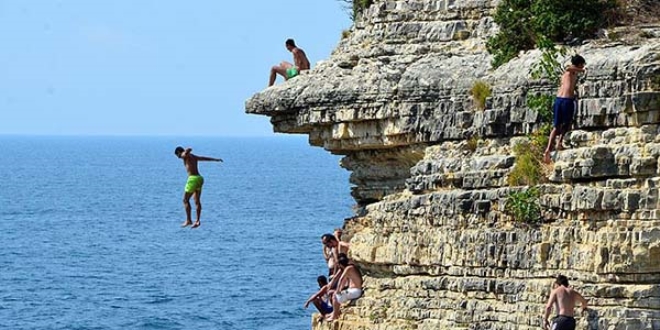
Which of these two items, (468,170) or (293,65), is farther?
(293,65)

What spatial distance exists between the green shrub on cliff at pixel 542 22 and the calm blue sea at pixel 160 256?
34399 mm

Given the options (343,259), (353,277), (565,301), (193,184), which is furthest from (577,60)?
(193,184)

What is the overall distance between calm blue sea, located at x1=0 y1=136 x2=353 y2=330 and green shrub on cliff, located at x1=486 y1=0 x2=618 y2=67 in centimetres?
3440

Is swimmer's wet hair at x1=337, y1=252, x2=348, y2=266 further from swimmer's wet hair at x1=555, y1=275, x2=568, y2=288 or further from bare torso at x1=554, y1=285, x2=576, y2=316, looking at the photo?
bare torso at x1=554, y1=285, x2=576, y2=316

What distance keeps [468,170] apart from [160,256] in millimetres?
61134

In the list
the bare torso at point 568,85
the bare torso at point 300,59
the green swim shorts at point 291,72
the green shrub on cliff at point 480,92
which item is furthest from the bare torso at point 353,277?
the bare torso at point 568,85

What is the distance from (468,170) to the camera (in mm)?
26641

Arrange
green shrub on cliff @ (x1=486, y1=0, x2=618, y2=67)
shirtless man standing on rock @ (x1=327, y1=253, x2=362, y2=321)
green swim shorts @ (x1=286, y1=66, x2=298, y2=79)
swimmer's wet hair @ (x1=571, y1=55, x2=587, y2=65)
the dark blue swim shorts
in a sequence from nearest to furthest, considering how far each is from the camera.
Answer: swimmer's wet hair @ (x1=571, y1=55, x2=587, y2=65) < the dark blue swim shorts < green shrub on cliff @ (x1=486, y1=0, x2=618, y2=67) < shirtless man standing on rock @ (x1=327, y1=253, x2=362, y2=321) < green swim shorts @ (x1=286, y1=66, x2=298, y2=79)

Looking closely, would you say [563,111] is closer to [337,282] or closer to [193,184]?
[337,282]

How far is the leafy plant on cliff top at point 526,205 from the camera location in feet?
83.4

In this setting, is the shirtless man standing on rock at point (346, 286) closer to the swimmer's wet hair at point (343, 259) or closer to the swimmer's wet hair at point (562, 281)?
the swimmer's wet hair at point (343, 259)

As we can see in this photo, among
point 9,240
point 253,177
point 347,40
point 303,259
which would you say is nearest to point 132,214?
point 9,240

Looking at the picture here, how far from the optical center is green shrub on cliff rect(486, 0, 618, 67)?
85.9ft

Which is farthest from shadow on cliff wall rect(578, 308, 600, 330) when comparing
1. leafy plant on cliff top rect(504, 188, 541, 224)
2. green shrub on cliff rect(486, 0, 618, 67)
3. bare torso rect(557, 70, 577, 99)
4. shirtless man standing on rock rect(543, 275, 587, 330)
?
green shrub on cliff rect(486, 0, 618, 67)
